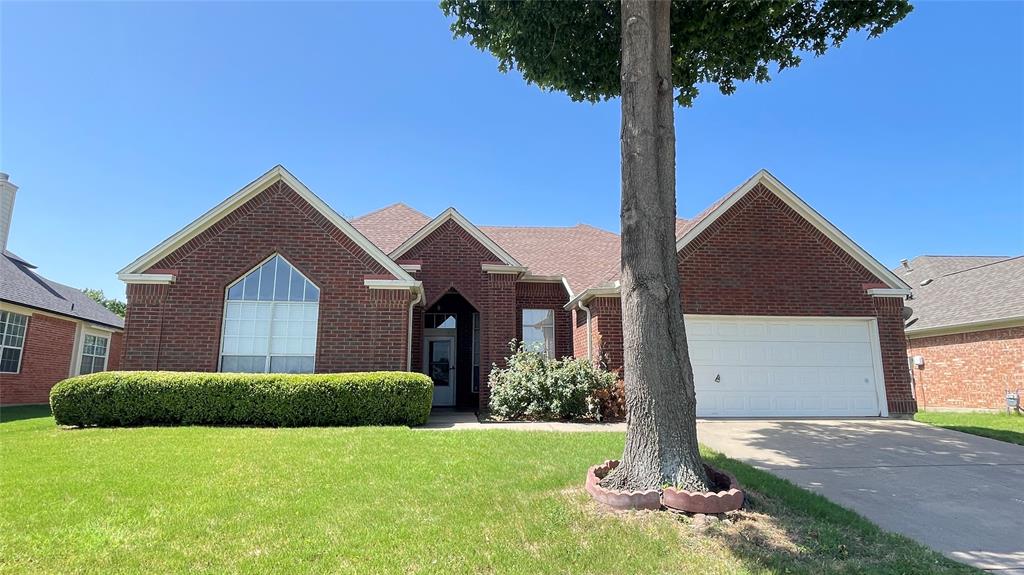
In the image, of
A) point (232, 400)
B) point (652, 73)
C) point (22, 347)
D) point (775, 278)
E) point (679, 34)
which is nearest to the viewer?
point (652, 73)

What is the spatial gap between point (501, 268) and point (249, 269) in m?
6.43

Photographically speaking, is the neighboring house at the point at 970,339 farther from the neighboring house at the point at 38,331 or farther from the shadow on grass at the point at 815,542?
the neighboring house at the point at 38,331

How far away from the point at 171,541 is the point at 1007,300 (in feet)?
77.3

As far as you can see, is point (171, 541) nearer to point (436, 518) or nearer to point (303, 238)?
point (436, 518)

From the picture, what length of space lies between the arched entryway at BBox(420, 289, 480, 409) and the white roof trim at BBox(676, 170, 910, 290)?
6.95 m

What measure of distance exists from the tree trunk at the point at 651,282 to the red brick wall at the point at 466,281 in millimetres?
8552

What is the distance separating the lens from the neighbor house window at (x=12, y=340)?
15.8 m

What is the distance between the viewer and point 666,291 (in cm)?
535

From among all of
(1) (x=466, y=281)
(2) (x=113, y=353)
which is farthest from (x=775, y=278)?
(2) (x=113, y=353)

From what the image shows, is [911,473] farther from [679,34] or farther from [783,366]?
[679,34]

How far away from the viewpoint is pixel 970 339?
17188 mm

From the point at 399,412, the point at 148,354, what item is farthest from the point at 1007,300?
the point at 148,354

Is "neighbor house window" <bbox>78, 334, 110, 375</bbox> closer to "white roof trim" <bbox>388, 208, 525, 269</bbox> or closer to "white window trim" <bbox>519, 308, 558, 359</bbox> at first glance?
"white roof trim" <bbox>388, 208, 525, 269</bbox>

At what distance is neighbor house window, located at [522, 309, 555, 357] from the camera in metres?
14.7
